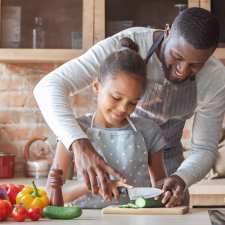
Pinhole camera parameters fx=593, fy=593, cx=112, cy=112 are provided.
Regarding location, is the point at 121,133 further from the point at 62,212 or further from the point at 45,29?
the point at 45,29

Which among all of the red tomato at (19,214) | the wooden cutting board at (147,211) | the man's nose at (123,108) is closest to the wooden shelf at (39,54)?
the man's nose at (123,108)

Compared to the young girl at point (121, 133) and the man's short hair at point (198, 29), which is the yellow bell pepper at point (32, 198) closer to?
the young girl at point (121, 133)

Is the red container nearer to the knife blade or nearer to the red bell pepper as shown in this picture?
the red bell pepper

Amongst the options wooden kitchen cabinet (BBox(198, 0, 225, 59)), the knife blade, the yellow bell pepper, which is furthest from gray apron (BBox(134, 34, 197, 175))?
wooden kitchen cabinet (BBox(198, 0, 225, 59))

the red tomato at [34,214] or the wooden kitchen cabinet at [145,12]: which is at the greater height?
the wooden kitchen cabinet at [145,12]

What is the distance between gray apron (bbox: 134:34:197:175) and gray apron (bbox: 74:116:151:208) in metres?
0.10

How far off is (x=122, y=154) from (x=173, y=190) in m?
0.27

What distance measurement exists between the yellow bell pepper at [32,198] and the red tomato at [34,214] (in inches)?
2.1

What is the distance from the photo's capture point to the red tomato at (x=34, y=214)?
1393mm

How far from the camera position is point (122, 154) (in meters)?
1.83

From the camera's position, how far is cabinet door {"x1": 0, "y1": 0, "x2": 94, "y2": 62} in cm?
306

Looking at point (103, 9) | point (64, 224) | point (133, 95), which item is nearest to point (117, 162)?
point (133, 95)

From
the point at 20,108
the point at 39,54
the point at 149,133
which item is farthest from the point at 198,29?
the point at 20,108

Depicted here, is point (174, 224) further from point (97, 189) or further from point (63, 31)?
point (63, 31)
